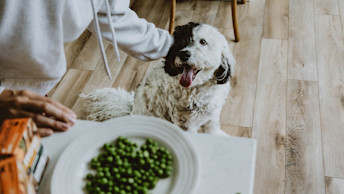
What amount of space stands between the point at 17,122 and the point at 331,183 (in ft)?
4.42

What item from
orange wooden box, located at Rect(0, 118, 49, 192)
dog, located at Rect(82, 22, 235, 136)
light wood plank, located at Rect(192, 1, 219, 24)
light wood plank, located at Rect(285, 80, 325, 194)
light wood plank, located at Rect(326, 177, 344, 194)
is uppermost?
orange wooden box, located at Rect(0, 118, 49, 192)

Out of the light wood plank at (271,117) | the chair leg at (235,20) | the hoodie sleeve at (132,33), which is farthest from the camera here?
→ the chair leg at (235,20)

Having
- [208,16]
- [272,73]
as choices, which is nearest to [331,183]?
[272,73]

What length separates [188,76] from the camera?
4.25 ft

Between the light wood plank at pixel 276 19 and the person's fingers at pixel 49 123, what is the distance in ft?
6.00

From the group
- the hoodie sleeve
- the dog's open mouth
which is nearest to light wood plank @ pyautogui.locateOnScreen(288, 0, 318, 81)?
the dog's open mouth

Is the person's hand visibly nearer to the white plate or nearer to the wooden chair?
the white plate

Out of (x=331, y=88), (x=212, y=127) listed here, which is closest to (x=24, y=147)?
(x=212, y=127)

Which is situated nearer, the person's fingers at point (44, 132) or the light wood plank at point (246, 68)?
the person's fingers at point (44, 132)

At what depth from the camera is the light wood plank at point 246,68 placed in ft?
5.75

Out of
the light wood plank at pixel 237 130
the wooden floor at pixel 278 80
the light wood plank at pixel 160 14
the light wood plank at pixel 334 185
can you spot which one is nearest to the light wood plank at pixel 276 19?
the wooden floor at pixel 278 80

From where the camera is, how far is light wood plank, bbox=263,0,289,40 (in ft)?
7.38

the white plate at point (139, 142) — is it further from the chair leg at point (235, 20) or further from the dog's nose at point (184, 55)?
the chair leg at point (235, 20)

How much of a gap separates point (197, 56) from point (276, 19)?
1.39 metres
